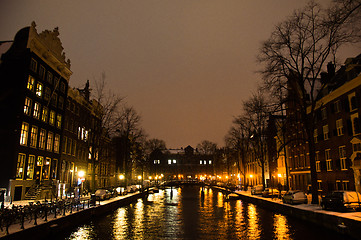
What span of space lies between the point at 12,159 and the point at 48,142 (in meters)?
9.44

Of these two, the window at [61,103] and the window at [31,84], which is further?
the window at [61,103]

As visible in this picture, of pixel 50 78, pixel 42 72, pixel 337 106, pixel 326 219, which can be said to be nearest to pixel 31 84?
pixel 42 72

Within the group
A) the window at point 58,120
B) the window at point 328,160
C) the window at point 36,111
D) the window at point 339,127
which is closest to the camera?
the window at point 339,127

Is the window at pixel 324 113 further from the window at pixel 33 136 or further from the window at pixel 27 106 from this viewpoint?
the window at pixel 27 106

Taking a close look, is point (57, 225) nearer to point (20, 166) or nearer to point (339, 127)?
point (20, 166)

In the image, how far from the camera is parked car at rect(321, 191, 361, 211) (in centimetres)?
2445

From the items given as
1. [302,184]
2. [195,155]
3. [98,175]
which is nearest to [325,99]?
[302,184]

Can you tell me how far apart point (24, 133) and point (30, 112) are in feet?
9.72

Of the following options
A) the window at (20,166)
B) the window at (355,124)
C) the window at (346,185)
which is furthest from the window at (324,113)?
the window at (20,166)

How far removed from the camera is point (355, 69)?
37875 millimetres

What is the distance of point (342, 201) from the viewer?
2491 centimetres

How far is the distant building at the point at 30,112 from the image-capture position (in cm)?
3691

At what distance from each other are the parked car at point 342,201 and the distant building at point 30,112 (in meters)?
33.4

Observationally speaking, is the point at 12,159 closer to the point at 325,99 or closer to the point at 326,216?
the point at 326,216
